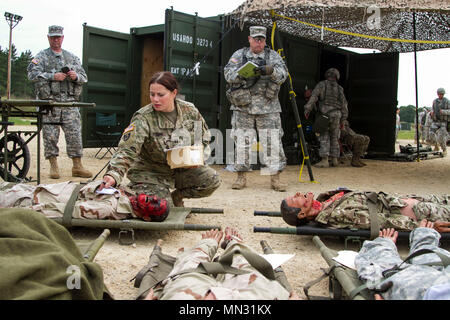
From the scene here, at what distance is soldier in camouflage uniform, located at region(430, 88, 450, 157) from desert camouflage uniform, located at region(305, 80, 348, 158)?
5.96 metres

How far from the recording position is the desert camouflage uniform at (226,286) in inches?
75.2

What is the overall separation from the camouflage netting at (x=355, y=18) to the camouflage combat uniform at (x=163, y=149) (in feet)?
9.46

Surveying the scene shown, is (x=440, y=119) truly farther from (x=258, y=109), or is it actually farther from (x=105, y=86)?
(x=105, y=86)

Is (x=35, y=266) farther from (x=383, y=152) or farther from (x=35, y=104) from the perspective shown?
(x=383, y=152)

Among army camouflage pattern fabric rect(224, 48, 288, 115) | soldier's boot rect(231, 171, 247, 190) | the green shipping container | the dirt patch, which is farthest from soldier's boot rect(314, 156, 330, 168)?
soldier's boot rect(231, 171, 247, 190)

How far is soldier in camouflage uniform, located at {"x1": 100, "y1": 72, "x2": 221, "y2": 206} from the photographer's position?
412 centimetres

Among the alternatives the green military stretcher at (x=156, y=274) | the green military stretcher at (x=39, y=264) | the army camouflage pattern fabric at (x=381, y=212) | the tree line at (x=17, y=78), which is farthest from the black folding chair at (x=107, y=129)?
the tree line at (x=17, y=78)

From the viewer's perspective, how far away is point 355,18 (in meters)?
7.99

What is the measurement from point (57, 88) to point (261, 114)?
2982 millimetres

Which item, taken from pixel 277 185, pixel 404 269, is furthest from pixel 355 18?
pixel 404 269

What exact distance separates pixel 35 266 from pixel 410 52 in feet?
35.9

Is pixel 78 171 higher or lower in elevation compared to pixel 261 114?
lower

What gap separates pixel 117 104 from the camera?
372 inches
